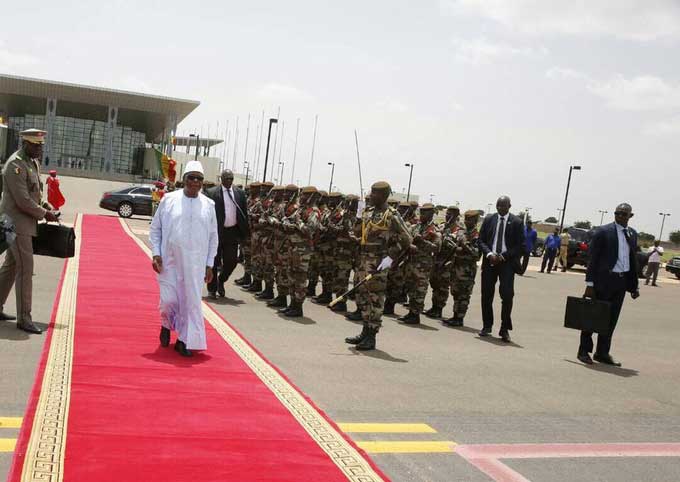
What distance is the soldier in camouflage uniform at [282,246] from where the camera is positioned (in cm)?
1088

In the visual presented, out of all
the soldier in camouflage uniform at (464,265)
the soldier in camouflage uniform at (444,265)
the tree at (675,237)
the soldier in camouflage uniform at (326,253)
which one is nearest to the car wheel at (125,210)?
the soldier in camouflage uniform at (326,253)

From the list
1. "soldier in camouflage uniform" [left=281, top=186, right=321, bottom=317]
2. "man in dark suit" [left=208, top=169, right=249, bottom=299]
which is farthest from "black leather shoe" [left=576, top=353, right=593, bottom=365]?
"man in dark suit" [left=208, top=169, right=249, bottom=299]

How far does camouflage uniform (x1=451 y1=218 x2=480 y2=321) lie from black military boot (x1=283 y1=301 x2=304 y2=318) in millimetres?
2667

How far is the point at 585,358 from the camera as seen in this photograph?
352 inches

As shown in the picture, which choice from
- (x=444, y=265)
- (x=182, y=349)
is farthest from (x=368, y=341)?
(x=444, y=265)

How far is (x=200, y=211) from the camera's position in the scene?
7219 mm

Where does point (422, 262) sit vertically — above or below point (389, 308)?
above

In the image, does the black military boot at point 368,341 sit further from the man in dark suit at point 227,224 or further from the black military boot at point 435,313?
the black military boot at point 435,313

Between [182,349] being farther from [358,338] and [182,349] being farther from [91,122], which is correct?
[91,122]

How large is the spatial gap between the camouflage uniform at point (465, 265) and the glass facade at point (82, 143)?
70.2 meters

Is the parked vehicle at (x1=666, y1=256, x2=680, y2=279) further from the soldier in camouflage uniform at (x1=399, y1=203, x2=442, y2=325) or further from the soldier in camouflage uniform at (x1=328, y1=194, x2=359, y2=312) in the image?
the soldier in camouflage uniform at (x1=328, y1=194, x2=359, y2=312)

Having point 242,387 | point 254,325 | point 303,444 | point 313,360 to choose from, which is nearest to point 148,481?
Result: point 303,444

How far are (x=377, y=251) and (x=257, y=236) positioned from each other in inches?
175

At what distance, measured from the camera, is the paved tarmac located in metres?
4.82
